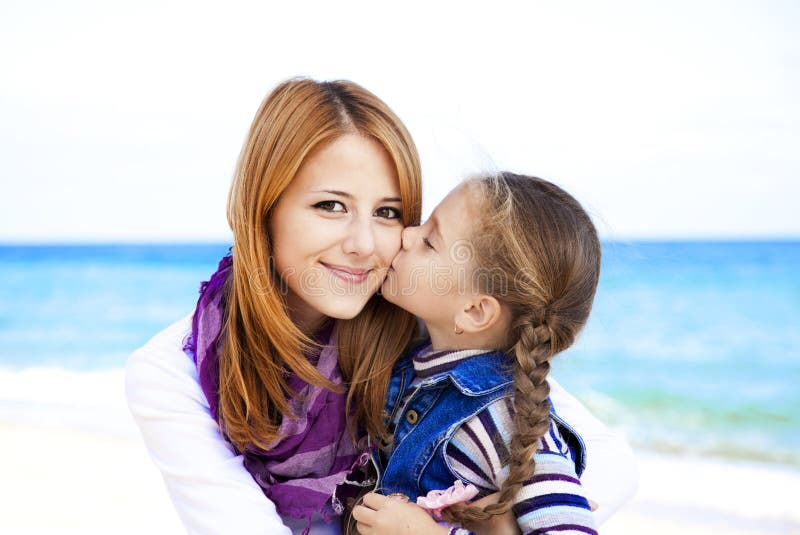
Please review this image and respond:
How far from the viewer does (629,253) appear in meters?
2.18

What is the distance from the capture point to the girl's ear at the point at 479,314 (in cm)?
202

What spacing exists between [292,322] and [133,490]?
294 centimetres

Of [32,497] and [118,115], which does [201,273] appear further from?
[32,497]

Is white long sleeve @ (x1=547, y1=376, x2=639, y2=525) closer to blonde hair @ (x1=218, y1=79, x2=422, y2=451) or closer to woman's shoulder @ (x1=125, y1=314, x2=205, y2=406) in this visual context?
blonde hair @ (x1=218, y1=79, x2=422, y2=451)

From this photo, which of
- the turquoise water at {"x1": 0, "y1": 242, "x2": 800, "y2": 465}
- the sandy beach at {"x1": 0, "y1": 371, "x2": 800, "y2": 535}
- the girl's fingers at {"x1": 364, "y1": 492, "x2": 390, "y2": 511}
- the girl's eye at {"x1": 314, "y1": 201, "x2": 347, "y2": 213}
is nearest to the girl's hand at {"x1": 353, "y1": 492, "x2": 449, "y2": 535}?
the girl's fingers at {"x1": 364, "y1": 492, "x2": 390, "y2": 511}

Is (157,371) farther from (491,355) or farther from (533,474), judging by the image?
(533,474)

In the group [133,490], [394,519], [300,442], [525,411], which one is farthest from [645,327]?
[394,519]

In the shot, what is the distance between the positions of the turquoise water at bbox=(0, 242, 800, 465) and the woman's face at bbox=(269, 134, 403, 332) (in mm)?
629

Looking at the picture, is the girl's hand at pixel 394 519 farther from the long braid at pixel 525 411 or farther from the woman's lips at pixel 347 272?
the woman's lips at pixel 347 272

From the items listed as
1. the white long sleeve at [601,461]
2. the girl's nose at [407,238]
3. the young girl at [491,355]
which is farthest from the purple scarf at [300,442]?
the white long sleeve at [601,461]

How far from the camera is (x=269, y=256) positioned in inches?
84.8

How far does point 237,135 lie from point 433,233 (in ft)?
45.9

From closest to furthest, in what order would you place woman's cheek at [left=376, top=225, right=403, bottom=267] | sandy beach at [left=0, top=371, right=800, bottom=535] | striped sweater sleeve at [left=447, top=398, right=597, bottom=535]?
1. striped sweater sleeve at [left=447, top=398, right=597, bottom=535]
2. woman's cheek at [left=376, top=225, right=403, bottom=267]
3. sandy beach at [left=0, top=371, right=800, bottom=535]

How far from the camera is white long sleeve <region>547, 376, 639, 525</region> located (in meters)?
2.19
